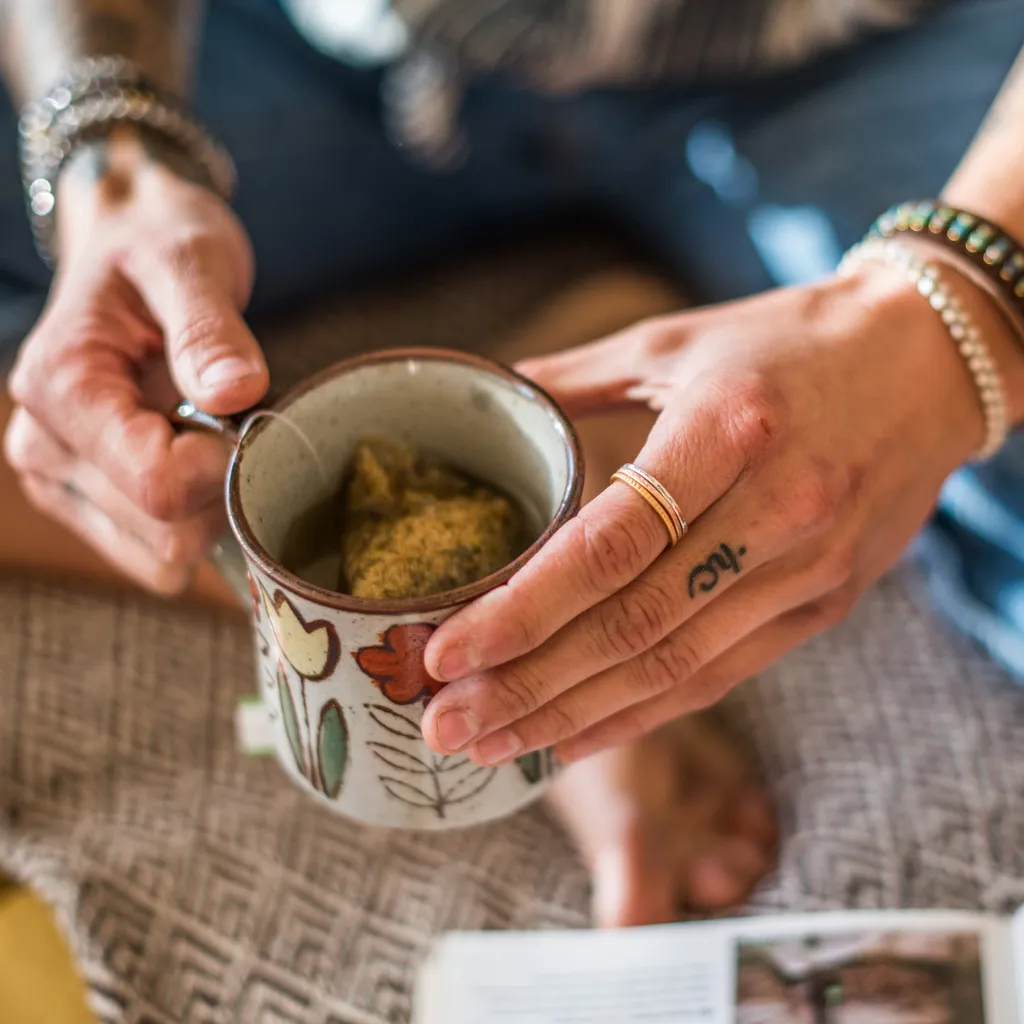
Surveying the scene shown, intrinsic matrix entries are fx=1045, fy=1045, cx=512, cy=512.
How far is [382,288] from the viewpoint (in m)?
1.40

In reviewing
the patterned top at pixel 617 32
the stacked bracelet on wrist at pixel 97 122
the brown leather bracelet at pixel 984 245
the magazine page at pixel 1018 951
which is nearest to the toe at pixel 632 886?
the magazine page at pixel 1018 951

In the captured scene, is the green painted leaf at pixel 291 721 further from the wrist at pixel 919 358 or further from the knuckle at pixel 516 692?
the wrist at pixel 919 358

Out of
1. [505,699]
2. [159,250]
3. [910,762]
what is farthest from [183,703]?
[910,762]

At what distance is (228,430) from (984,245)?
19.8 inches

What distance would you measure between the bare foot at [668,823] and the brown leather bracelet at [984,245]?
47 cm

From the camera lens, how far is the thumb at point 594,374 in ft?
2.11

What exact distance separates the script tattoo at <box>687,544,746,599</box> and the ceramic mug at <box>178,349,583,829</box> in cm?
8

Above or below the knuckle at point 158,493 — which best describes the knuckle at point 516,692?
below

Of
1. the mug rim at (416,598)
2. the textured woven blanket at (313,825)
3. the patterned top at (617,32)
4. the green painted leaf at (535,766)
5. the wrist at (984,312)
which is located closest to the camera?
the mug rim at (416,598)

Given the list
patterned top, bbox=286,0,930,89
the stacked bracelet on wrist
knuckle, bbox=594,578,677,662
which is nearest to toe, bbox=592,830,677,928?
knuckle, bbox=594,578,677,662

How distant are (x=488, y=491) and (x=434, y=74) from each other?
63 centimetres

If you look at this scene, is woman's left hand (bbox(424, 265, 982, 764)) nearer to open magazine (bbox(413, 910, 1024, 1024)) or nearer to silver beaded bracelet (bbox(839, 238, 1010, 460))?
silver beaded bracelet (bbox(839, 238, 1010, 460))

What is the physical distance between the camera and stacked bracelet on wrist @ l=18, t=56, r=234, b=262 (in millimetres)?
892

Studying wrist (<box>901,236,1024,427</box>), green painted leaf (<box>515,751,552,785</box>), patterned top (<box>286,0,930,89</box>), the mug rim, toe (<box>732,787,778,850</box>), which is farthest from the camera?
patterned top (<box>286,0,930,89</box>)
